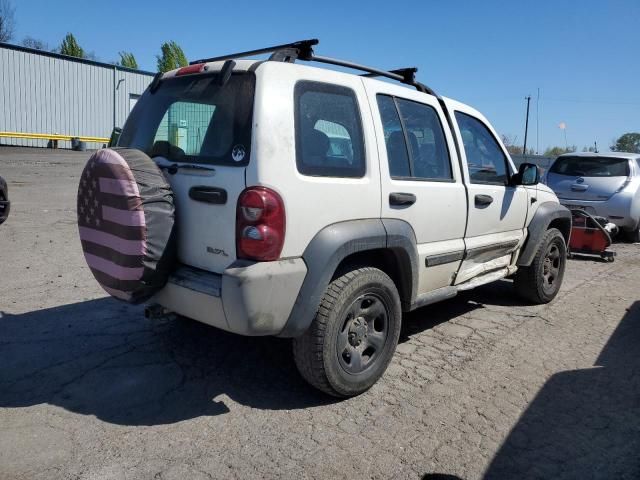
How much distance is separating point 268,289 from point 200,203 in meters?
0.66

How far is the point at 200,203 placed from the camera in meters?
3.13

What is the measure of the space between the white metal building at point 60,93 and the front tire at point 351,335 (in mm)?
27670

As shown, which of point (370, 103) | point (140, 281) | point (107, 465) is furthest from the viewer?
point (370, 103)

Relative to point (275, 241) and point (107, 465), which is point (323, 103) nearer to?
point (275, 241)

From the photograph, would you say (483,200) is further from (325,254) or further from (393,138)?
(325,254)

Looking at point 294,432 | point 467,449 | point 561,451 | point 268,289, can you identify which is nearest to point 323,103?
point 268,289

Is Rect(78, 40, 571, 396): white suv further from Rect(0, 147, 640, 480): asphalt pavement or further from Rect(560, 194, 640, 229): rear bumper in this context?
Rect(560, 194, 640, 229): rear bumper

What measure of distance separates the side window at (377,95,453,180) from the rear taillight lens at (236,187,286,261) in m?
1.08

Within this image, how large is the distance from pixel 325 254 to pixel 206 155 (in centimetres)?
91

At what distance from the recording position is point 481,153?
481 cm

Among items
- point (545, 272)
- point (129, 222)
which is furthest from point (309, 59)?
point (545, 272)

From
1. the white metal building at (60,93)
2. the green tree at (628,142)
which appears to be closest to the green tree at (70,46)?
the white metal building at (60,93)

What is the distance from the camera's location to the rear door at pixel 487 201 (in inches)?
178

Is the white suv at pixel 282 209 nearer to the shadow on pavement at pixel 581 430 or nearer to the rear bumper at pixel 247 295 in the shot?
the rear bumper at pixel 247 295
